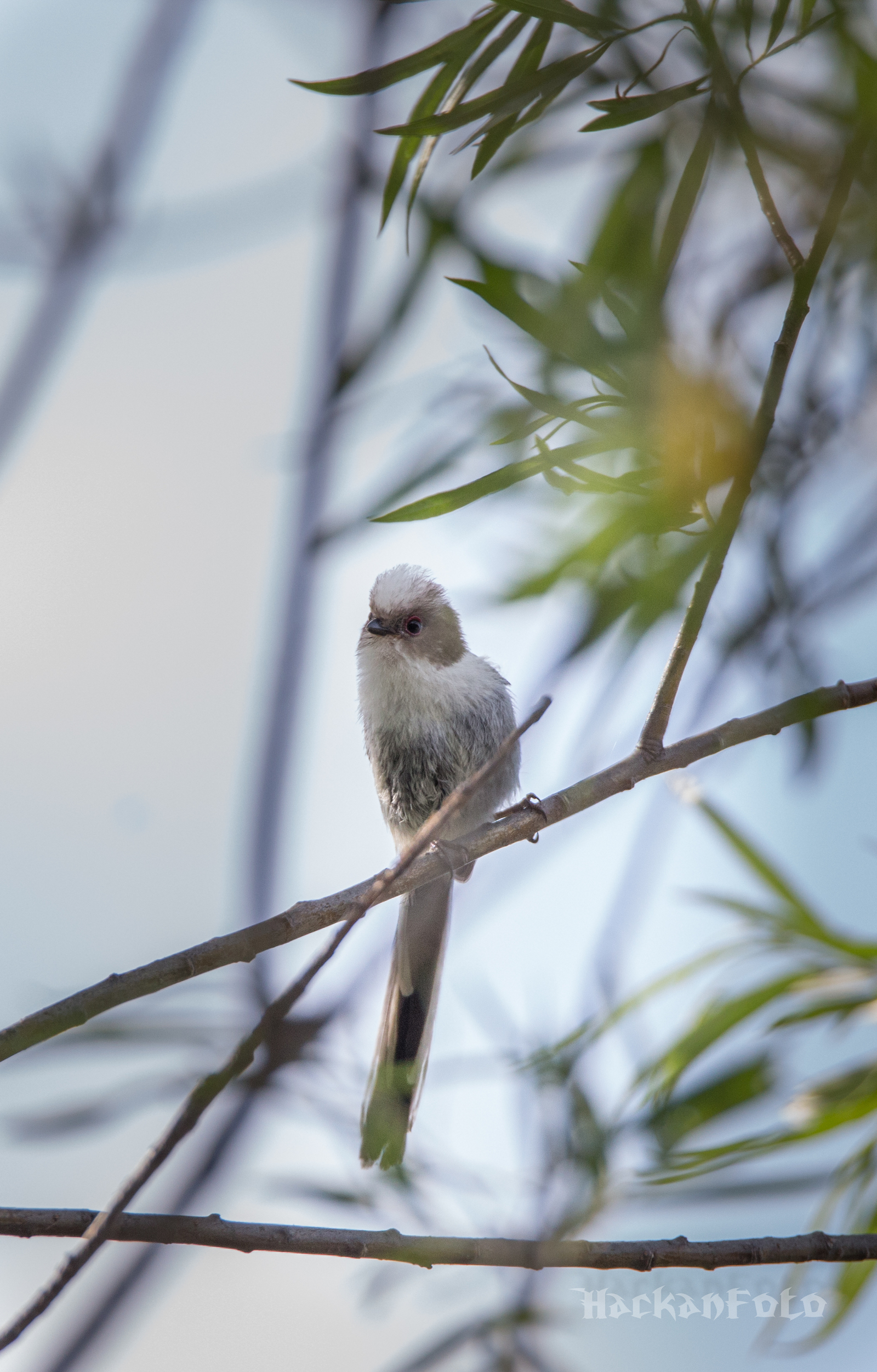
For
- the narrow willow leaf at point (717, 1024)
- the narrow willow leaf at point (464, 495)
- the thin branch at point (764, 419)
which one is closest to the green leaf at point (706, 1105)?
the narrow willow leaf at point (717, 1024)

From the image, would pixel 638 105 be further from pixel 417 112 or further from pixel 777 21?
pixel 417 112

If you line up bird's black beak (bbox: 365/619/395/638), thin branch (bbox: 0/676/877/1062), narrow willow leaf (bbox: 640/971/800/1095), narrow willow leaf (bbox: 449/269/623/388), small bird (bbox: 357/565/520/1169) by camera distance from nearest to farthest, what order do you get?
thin branch (bbox: 0/676/877/1062)
narrow willow leaf (bbox: 449/269/623/388)
narrow willow leaf (bbox: 640/971/800/1095)
small bird (bbox: 357/565/520/1169)
bird's black beak (bbox: 365/619/395/638)

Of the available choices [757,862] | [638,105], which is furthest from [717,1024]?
[638,105]

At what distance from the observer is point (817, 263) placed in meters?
1.26

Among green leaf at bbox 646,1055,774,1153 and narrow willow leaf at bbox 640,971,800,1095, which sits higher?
narrow willow leaf at bbox 640,971,800,1095

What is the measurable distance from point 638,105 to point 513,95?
0.58ft

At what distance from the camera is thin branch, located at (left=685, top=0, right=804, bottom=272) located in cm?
129

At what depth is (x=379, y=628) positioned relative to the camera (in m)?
2.95

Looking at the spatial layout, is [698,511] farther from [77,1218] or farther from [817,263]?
[77,1218]

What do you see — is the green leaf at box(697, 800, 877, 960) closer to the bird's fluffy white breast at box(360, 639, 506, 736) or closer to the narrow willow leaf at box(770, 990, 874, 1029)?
the narrow willow leaf at box(770, 990, 874, 1029)

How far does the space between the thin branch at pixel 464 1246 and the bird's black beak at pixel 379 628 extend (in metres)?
1.76

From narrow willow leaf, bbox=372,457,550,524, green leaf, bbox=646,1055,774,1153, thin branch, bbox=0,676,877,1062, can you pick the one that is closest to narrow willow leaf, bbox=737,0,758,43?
narrow willow leaf, bbox=372,457,550,524

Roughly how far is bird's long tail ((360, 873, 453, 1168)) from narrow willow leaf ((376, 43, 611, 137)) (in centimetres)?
163

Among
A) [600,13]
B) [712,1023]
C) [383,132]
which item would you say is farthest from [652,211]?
[712,1023]
